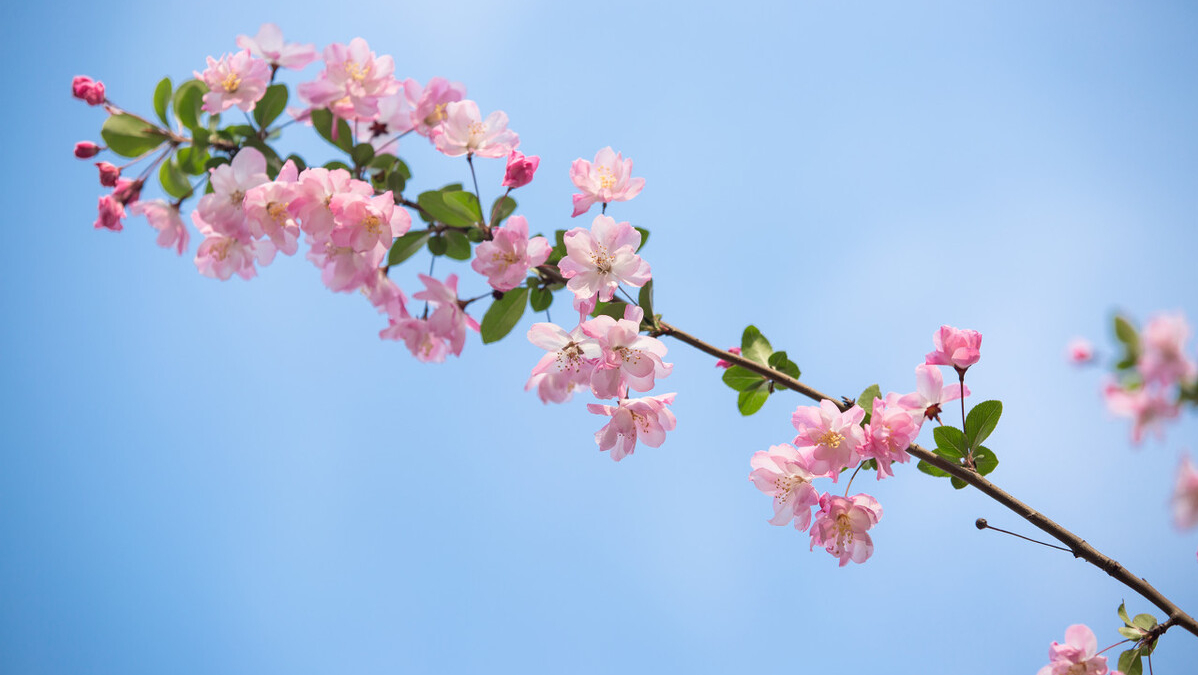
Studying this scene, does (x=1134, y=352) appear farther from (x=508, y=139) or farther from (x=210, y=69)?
(x=210, y=69)

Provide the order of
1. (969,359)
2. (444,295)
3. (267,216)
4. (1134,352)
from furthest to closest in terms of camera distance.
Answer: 1. (444,295)
2. (267,216)
3. (969,359)
4. (1134,352)

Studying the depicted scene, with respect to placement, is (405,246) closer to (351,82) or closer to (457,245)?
(457,245)

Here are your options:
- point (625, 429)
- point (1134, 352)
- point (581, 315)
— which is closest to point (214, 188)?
point (581, 315)

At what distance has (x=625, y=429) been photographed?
1.21 m

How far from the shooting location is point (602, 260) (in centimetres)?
121

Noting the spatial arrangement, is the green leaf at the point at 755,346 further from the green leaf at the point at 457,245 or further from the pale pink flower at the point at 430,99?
the pale pink flower at the point at 430,99

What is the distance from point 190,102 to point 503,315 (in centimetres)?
77

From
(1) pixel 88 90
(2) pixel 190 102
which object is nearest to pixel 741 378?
(2) pixel 190 102

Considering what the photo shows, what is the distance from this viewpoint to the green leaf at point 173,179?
143 centimetres

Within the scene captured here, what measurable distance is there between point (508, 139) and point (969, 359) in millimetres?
974

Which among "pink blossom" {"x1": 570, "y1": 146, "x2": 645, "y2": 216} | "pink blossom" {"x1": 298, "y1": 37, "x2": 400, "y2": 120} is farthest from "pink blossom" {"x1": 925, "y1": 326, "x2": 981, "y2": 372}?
"pink blossom" {"x1": 298, "y1": 37, "x2": 400, "y2": 120}

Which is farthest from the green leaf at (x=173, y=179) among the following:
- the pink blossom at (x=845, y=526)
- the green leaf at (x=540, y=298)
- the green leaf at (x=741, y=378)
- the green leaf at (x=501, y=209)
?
the pink blossom at (x=845, y=526)

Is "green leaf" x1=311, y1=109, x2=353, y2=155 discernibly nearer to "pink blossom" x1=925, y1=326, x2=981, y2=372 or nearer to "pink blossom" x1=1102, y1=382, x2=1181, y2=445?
"pink blossom" x1=925, y1=326, x2=981, y2=372

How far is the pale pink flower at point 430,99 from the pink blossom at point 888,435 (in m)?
1.05
